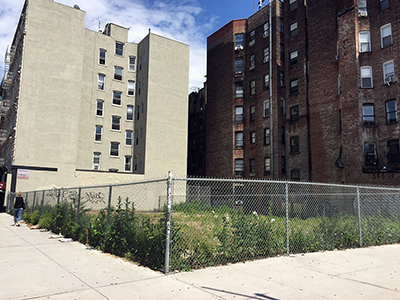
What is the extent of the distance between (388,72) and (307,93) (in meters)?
7.88

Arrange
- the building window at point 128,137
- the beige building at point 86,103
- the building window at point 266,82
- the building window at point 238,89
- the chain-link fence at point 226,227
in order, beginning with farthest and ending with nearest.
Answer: the building window at point 238,89 < the building window at point 128,137 < the building window at point 266,82 < the beige building at point 86,103 < the chain-link fence at point 226,227

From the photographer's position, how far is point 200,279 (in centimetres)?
664

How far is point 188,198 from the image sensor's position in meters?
8.38

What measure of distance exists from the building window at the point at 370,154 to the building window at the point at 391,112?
209 centimetres

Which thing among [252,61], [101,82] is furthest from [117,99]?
[252,61]

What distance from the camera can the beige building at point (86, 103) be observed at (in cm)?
3072

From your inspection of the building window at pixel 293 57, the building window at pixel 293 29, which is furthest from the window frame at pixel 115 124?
A: the building window at pixel 293 29

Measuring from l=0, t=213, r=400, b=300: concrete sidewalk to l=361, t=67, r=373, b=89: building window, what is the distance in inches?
766

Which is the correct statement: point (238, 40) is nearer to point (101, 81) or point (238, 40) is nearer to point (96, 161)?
point (101, 81)

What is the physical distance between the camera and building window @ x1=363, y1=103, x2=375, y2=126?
25.2 metres

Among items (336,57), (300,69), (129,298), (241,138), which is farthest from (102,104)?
(129,298)

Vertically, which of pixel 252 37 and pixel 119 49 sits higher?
pixel 252 37

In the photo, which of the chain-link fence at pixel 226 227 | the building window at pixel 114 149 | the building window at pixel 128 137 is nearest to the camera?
the chain-link fence at pixel 226 227

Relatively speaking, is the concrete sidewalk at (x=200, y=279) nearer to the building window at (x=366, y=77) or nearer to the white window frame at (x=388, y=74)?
the white window frame at (x=388, y=74)
